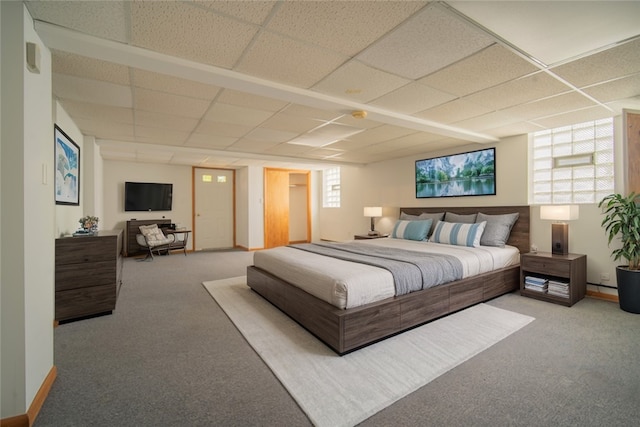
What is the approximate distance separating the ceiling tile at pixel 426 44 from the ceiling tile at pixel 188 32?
0.93m

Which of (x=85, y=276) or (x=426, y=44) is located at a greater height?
(x=426, y=44)

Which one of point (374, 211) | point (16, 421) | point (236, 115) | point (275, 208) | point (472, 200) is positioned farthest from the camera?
point (275, 208)

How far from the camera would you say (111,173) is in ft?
22.0

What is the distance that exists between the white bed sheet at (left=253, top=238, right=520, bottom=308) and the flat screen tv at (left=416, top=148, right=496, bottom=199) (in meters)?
1.21

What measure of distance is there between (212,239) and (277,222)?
6.25 feet

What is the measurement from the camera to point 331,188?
8.62 m

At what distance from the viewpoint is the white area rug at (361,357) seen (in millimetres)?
1743

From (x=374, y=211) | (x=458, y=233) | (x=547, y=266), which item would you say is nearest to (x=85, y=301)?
(x=458, y=233)

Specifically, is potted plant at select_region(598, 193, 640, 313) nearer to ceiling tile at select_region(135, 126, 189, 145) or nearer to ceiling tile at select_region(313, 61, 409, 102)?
ceiling tile at select_region(313, 61, 409, 102)

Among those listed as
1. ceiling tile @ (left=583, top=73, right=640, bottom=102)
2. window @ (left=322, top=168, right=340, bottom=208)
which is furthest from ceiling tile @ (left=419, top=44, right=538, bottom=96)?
window @ (left=322, top=168, right=340, bottom=208)

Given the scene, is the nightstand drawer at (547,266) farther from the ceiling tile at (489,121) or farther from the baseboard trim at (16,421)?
the baseboard trim at (16,421)

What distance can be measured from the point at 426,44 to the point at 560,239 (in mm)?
3337

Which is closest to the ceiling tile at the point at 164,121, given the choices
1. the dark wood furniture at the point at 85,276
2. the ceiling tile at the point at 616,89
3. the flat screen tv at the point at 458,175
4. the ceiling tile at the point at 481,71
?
the dark wood furniture at the point at 85,276

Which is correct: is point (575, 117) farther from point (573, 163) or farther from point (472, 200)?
point (472, 200)
